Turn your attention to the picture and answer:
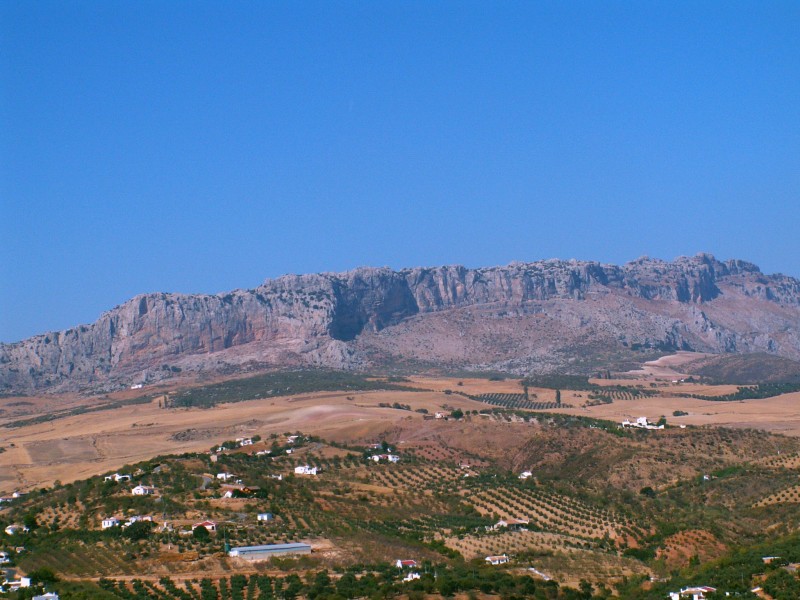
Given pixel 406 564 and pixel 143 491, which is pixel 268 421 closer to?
pixel 143 491

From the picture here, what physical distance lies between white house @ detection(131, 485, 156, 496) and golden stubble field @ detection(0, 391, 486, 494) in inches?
1122

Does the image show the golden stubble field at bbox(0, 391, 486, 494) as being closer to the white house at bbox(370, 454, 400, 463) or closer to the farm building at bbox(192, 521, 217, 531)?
the white house at bbox(370, 454, 400, 463)

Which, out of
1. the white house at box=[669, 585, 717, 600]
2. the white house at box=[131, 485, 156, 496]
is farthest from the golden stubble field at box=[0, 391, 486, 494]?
the white house at box=[669, 585, 717, 600]

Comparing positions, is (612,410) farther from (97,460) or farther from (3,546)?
(3,546)

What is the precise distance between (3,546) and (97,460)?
51.3 meters

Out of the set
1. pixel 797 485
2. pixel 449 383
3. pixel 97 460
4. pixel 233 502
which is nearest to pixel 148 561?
pixel 233 502

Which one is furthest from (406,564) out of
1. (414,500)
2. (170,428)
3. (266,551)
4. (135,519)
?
(170,428)

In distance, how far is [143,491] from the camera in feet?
232

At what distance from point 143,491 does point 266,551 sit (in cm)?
1854

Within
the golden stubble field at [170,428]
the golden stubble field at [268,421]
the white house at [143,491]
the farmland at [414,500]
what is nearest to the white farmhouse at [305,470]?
the farmland at [414,500]

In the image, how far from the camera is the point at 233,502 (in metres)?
67.8

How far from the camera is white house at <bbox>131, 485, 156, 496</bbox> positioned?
6994cm

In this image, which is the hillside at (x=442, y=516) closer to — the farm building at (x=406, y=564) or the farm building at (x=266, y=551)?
the farm building at (x=406, y=564)

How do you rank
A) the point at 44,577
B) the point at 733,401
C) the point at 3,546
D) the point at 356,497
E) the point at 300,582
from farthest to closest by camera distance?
the point at 733,401 < the point at 356,497 < the point at 3,546 < the point at 44,577 < the point at 300,582
